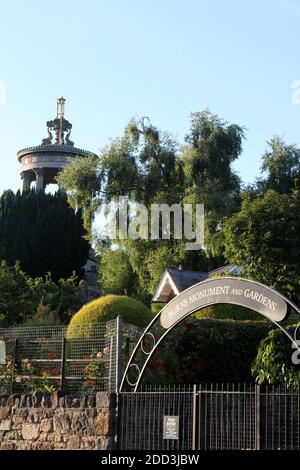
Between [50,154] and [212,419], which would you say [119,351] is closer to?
[212,419]

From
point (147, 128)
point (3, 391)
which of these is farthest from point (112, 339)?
point (147, 128)

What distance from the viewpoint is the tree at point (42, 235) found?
4841 cm

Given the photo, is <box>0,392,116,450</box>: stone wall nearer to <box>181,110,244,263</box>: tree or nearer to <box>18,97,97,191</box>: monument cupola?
<box>181,110,244,263</box>: tree

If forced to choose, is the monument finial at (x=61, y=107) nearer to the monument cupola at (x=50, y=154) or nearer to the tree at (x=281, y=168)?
the monument cupola at (x=50, y=154)

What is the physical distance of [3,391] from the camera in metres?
18.4

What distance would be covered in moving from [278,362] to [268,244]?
16.3 meters

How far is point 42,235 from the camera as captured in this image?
49.3 meters

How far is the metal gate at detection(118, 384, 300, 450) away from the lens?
40.5ft

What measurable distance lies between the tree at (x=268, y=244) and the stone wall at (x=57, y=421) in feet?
45.4

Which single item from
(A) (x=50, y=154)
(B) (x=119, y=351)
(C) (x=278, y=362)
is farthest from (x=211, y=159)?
(C) (x=278, y=362)

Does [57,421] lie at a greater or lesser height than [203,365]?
lesser

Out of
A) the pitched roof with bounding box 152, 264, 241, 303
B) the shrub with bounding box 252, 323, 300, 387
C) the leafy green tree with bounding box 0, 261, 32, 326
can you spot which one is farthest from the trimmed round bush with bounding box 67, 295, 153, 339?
the leafy green tree with bounding box 0, 261, 32, 326
